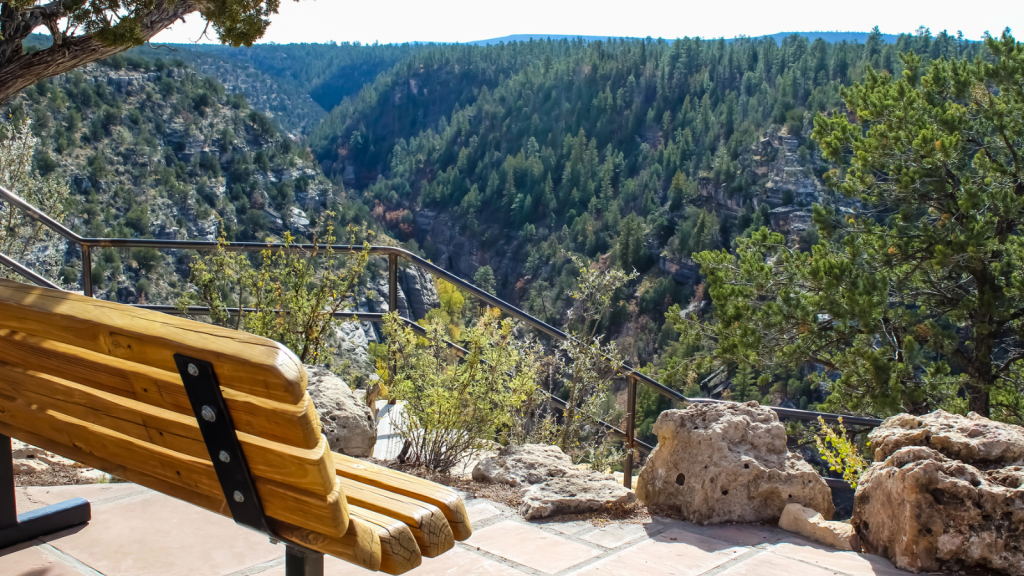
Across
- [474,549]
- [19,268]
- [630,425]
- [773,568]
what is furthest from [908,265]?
[19,268]

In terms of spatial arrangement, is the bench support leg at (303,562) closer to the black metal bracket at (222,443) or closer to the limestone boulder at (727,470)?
the black metal bracket at (222,443)

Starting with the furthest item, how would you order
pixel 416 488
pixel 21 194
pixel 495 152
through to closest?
pixel 495 152 → pixel 21 194 → pixel 416 488

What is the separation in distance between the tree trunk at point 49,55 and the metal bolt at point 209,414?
179 cm

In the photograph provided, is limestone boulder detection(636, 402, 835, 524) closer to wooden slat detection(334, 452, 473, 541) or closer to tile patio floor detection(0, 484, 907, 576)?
tile patio floor detection(0, 484, 907, 576)

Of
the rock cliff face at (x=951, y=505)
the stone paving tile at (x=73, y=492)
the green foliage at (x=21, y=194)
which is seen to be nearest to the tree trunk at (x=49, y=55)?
the stone paving tile at (x=73, y=492)

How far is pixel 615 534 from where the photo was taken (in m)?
2.75

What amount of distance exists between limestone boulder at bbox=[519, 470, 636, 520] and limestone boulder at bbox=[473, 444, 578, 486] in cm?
11

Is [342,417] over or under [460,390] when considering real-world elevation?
under

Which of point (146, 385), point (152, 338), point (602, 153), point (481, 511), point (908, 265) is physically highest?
point (602, 153)

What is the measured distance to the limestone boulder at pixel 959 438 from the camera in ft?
8.73

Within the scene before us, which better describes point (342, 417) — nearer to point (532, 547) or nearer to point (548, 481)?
point (548, 481)

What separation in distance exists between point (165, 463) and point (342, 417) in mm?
1977

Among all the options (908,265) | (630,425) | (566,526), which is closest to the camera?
(566,526)

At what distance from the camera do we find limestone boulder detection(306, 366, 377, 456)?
337cm
